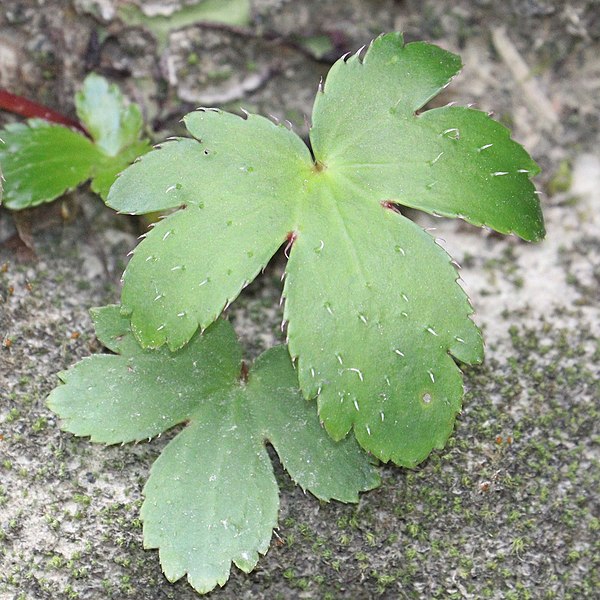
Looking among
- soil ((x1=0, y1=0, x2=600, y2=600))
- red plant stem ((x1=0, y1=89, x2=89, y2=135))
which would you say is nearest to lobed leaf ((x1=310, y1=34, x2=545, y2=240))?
soil ((x1=0, y1=0, x2=600, y2=600))

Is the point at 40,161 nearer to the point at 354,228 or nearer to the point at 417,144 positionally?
the point at 354,228

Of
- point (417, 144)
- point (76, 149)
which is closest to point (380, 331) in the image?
point (417, 144)

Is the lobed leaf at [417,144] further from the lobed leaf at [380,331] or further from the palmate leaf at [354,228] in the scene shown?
the lobed leaf at [380,331]

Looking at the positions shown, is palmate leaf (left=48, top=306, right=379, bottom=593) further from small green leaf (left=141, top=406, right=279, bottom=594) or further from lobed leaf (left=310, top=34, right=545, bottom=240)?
lobed leaf (left=310, top=34, right=545, bottom=240)

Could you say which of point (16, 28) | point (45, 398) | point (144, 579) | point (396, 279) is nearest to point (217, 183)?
point (396, 279)

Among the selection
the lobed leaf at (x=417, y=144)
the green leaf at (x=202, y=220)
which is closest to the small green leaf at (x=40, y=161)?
the green leaf at (x=202, y=220)

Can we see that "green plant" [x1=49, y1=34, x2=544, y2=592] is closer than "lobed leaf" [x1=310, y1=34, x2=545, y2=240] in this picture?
Yes
